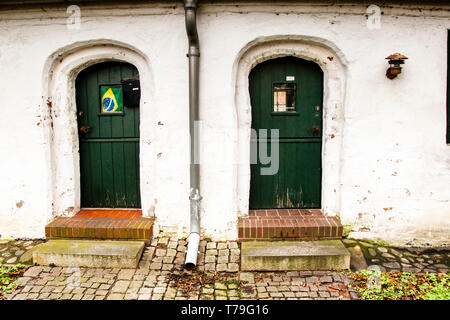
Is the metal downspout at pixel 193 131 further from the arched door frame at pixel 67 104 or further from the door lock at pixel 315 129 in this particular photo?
the door lock at pixel 315 129

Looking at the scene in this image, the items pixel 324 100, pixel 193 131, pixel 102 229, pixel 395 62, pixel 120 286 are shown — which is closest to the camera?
pixel 120 286

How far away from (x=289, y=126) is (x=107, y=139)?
266 cm

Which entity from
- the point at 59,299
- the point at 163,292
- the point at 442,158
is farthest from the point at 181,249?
the point at 442,158

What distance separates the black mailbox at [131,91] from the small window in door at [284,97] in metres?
1.93

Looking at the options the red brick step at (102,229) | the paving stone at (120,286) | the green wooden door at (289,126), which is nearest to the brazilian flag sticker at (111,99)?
the red brick step at (102,229)

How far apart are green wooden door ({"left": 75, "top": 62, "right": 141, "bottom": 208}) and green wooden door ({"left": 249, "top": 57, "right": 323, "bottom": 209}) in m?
1.76

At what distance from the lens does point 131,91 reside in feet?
13.5

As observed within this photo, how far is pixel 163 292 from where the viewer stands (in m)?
3.11

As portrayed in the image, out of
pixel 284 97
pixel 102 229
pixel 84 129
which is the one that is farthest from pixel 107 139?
pixel 284 97

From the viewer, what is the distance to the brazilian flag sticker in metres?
4.25

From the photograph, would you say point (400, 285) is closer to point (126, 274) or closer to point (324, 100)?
point (324, 100)

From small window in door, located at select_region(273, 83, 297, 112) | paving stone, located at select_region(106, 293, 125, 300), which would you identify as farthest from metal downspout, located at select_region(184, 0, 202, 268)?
small window in door, located at select_region(273, 83, 297, 112)

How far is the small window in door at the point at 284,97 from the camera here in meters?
4.17
